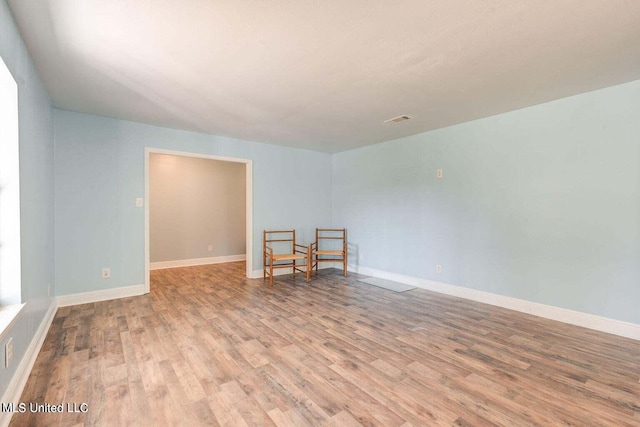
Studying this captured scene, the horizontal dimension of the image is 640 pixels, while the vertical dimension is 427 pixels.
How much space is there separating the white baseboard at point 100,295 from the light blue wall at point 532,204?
11.8 feet

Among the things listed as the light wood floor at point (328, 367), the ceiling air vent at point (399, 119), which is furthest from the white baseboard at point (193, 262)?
the ceiling air vent at point (399, 119)

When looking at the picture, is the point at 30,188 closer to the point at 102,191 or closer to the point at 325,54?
the point at 102,191

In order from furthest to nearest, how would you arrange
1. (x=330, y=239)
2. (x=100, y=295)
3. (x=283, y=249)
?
(x=330, y=239)
(x=283, y=249)
(x=100, y=295)

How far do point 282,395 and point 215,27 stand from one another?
226 cm

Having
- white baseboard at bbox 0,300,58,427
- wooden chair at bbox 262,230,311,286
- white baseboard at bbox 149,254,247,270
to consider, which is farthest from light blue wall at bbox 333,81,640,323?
white baseboard at bbox 0,300,58,427

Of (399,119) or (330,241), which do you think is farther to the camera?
(330,241)

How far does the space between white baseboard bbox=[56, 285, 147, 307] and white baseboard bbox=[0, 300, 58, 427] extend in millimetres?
752

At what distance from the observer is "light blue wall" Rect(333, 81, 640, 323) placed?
102 inches

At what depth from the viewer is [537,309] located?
3.05 m

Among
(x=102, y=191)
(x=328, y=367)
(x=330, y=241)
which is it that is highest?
(x=102, y=191)

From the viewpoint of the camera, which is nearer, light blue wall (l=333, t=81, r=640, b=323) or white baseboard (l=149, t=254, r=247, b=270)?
light blue wall (l=333, t=81, r=640, b=323)

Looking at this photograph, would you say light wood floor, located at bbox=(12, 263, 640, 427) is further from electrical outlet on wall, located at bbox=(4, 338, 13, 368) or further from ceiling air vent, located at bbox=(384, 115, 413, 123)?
ceiling air vent, located at bbox=(384, 115, 413, 123)

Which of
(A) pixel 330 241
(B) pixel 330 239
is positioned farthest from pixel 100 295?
(A) pixel 330 241

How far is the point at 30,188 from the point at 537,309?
183 inches
